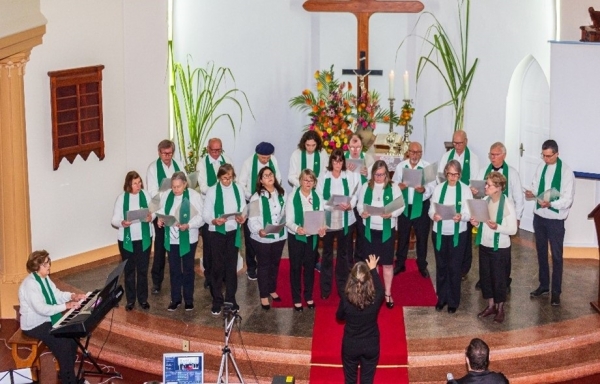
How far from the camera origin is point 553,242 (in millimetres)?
10992

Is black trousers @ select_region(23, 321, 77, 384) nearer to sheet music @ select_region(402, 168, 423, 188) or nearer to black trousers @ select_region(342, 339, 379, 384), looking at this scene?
black trousers @ select_region(342, 339, 379, 384)

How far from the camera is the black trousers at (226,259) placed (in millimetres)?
10727

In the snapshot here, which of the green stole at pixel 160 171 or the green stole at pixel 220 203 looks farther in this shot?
the green stole at pixel 160 171

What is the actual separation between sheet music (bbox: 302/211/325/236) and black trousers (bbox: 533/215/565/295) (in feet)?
7.29

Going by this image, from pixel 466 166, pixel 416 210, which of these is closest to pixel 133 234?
pixel 416 210

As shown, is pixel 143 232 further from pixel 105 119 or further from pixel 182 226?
pixel 105 119

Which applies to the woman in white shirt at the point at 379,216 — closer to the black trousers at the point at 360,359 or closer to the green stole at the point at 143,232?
the green stole at the point at 143,232

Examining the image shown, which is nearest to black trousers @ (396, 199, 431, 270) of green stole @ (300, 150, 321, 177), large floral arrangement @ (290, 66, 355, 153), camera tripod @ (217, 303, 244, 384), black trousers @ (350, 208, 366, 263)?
black trousers @ (350, 208, 366, 263)

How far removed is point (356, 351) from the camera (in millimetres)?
8641

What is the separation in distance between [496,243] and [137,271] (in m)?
3.45

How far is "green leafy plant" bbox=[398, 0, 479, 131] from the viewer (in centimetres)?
1323

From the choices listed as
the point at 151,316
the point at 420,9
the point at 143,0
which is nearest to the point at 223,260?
the point at 151,316

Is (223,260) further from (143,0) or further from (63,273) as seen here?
(143,0)

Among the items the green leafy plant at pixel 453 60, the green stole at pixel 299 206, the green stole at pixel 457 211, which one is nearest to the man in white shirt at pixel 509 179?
the green stole at pixel 457 211
